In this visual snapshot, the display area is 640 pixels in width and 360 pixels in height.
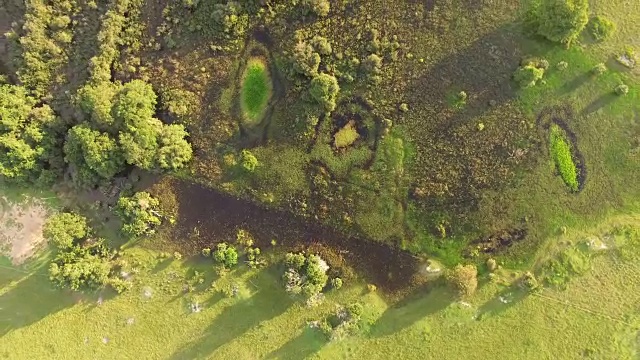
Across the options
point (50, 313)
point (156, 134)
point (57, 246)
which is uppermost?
point (156, 134)

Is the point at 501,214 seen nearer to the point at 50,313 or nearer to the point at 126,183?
the point at 126,183

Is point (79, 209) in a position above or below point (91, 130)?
below

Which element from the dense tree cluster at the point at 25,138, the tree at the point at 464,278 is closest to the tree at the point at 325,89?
the tree at the point at 464,278

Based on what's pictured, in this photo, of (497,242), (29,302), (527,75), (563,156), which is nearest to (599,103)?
(563,156)

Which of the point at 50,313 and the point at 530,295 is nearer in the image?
the point at 530,295

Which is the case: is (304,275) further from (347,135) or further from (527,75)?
(527,75)

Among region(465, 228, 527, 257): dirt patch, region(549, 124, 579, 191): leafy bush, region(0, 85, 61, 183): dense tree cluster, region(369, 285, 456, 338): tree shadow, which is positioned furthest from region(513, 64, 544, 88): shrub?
region(0, 85, 61, 183): dense tree cluster

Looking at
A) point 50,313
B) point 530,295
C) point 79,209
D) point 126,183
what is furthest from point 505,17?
point 50,313

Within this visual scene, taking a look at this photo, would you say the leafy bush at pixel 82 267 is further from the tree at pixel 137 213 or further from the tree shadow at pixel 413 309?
the tree shadow at pixel 413 309
